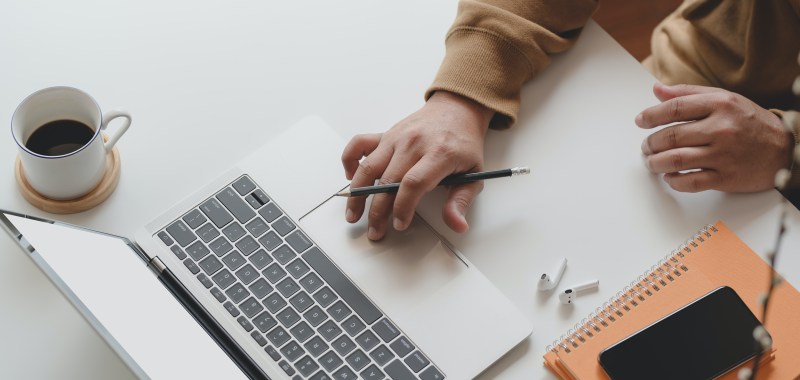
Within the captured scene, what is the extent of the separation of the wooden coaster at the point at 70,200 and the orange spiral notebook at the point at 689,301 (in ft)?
1.61

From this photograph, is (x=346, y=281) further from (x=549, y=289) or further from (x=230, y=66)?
(x=230, y=66)

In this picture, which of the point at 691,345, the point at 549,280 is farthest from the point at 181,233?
the point at 691,345

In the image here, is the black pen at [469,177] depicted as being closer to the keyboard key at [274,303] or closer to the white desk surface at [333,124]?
the white desk surface at [333,124]

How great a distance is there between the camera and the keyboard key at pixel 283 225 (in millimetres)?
847

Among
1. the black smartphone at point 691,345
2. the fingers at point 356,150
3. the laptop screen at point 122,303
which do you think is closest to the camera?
the laptop screen at point 122,303

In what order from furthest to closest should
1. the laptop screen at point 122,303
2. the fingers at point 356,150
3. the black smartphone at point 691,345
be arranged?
1. the fingers at point 356,150
2. the black smartphone at point 691,345
3. the laptop screen at point 122,303

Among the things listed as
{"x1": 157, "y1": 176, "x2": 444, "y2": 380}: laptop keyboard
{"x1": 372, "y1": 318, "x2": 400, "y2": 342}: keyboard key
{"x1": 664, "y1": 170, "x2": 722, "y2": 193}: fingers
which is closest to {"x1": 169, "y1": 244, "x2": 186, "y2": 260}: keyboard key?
{"x1": 157, "y1": 176, "x2": 444, "y2": 380}: laptop keyboard

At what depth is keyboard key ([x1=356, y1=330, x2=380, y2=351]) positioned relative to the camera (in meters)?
0.78

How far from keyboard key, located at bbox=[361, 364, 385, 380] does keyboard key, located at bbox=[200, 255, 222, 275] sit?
18cm

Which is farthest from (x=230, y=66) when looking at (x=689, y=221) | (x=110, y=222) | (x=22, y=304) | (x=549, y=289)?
(x=689, y=221)

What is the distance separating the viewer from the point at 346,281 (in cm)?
82

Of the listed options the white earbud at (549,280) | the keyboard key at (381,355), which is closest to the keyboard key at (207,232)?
the keyboard key at (381,355)

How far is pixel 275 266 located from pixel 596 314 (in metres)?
0.33

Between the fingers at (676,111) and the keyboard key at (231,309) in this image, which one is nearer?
the keyboard key at (231,309)
